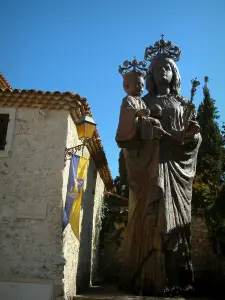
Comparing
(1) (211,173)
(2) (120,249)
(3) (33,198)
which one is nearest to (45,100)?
(3) (33,198)

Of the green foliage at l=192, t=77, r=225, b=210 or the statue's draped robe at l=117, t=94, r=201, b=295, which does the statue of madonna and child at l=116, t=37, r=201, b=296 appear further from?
the green foliage at l=192, t=77, r=225, b=210

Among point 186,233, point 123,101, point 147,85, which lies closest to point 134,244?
point 186,233

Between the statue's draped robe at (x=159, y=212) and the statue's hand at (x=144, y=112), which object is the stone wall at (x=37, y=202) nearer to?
the statue's draped robe at (x=159, y=212)

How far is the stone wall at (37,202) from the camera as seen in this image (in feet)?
22.1

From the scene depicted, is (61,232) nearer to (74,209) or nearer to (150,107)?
(74,209)

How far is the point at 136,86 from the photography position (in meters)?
7.98

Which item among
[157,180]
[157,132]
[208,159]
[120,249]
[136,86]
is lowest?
[120,249]

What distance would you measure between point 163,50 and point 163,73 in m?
0.98

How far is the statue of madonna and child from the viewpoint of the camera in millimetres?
6566

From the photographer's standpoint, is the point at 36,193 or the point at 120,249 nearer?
the point at 36,193

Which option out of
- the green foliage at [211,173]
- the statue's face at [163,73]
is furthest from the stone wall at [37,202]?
the green foliage at [211,173]

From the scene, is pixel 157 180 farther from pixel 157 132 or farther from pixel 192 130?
pixel 192 130

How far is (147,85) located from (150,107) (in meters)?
1.19

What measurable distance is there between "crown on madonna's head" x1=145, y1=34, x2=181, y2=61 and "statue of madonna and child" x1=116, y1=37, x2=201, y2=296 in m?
0.65
